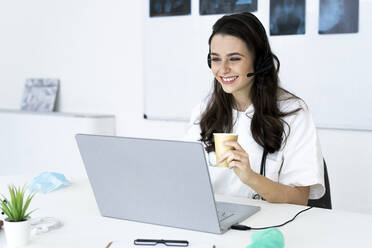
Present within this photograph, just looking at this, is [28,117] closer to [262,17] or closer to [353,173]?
[262,17]

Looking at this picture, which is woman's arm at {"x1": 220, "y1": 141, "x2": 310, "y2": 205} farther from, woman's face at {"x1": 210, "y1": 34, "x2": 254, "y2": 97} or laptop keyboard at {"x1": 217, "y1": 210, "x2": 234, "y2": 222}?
woman's face at {"x1": 210, "y1": 34, "x2": 254, "y2": 97}

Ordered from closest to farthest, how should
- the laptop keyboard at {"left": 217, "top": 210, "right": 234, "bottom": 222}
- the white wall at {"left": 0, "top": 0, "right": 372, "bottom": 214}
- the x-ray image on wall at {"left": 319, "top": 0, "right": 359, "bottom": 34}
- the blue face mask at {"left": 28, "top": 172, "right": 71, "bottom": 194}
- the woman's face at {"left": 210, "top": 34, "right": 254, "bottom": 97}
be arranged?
1. the laptop keyboard at {"left": 217, "top": 210, "right": 234, "bottom": 222}
2. the blue face mask at {"left": 28, "top": 172, "right": 71, "bottom": 194}
3. the woman's face at {"left": 210, "top": 34, "right": 254, "bottom": 97}
4. the x-ray image on wall at {"left": 319, "top": 0, "right": 359, "bottom": 34}
5. the white wall at {"left": 0, "top": 0, "right": 372, "bottom": 214}

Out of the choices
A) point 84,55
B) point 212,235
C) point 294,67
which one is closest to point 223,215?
point 212,235

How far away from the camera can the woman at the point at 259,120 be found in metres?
1.78

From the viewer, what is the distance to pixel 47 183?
5.85ft

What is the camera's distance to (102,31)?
11.5ft

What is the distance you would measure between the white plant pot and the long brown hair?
3.08 feet

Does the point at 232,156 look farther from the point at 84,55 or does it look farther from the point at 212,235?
the point at 84,55

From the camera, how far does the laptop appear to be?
1.21 m

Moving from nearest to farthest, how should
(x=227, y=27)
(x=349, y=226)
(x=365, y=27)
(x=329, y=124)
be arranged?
(x=349, y=226)
(x=227, y=27)
(x=365, y=27)
(x=329, y=124)

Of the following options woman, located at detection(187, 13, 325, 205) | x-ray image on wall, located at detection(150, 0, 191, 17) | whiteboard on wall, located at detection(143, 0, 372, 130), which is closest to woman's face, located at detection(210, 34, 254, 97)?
woman, located at detection(187, 13, 325, 205)

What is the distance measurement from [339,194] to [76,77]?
206 centimetres

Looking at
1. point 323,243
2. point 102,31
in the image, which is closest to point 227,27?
point 323,243

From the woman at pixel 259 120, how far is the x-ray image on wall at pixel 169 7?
1.23 metres
